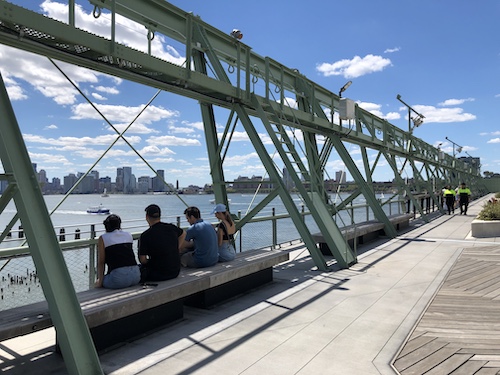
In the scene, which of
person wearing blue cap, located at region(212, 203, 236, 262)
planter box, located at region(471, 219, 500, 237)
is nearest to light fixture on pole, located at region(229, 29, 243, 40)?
person wearing blue cap, located at region(212, 203, 236, 262)

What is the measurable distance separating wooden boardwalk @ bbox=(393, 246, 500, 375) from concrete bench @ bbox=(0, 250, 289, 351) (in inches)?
91.7

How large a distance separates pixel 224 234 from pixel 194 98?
7.57ft

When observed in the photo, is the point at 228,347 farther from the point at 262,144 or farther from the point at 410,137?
the point at 410,137

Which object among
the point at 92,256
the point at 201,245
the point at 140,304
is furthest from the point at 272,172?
the point at 140,304

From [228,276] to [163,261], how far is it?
3.24 ft

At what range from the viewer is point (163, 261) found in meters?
4.73

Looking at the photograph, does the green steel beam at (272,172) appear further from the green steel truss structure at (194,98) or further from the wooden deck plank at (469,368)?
the wooden deck plank at (469,368)

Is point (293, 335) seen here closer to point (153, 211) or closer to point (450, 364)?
point (450, 364)

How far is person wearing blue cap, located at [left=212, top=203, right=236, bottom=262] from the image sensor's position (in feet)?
19.8

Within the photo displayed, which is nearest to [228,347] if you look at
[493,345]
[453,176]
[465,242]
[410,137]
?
[493,345]

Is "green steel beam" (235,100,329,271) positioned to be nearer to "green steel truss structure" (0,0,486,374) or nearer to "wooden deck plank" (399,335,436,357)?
"green steel truss structure" (0,0,486,374)

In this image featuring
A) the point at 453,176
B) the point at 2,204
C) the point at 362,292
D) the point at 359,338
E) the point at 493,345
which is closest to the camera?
the point at 2,204


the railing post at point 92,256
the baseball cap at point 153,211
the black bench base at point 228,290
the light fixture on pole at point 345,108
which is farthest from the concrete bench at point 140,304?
the light fixture on pole at point 345,108

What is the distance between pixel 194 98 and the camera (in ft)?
21.5
